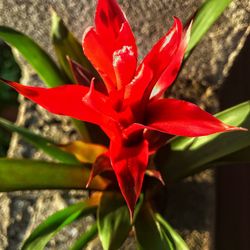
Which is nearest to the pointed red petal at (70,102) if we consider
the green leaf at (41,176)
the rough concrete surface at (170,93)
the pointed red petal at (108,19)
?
the pointed red petal at (108,19)

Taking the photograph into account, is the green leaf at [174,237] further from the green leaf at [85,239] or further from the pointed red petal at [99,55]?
the pointed red petal at [99,55]

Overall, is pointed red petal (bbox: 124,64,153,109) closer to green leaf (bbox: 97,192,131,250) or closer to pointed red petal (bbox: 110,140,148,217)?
pointed red petal (bbox: 110,140,148,217)

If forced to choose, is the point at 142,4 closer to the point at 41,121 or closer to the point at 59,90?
the point at 41,121

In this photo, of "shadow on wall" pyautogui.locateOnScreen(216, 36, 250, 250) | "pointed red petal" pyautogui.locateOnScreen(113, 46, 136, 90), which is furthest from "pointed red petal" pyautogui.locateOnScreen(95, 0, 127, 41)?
"shadow on wall" pyautogui.locateOnScreen(216, 36, 250, 250)

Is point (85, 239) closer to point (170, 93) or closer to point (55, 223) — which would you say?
point (55, 223)

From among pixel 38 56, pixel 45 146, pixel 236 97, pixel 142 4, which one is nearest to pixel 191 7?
pixel 142 4

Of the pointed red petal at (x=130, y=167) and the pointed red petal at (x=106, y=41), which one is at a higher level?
the pointed red petal at (x=106, y=41)

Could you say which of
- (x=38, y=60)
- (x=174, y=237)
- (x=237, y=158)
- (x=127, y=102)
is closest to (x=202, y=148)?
(x=237, y=158)
